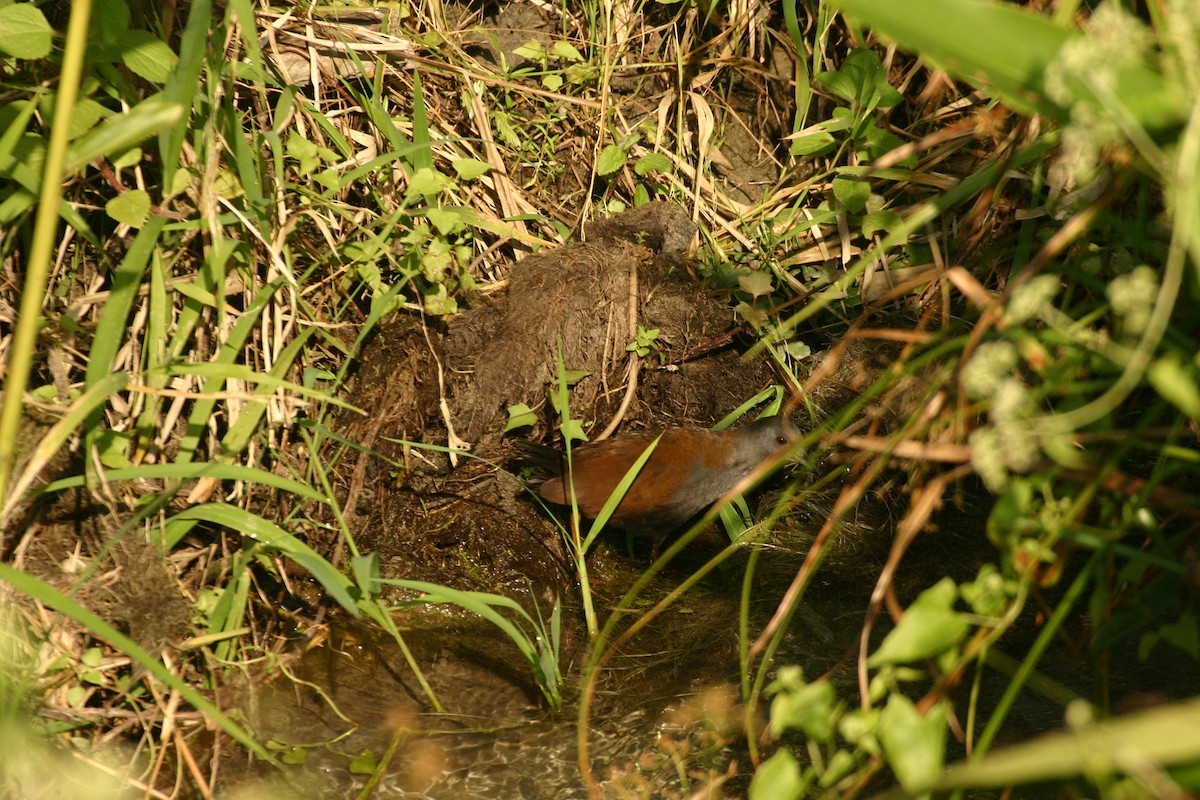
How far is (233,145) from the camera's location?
281 cm

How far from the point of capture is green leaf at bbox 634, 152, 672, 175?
153 inches

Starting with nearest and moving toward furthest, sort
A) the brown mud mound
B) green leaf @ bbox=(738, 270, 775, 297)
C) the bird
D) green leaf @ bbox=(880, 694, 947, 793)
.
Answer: green leaf @ bbox=(880, 694, 947, 793), the brown mud mound, the bird, green leaf @ bbox=(738, 270, 775, 297)

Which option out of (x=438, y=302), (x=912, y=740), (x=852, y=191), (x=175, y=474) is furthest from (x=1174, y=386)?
(x=852, y=191)

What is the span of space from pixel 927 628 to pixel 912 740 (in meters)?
0.16

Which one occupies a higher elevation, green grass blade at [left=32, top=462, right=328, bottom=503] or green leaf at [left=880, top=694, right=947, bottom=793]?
green leaf at [left=880, top=694, right=947, bottom=793]

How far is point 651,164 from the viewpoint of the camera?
389 centimetres

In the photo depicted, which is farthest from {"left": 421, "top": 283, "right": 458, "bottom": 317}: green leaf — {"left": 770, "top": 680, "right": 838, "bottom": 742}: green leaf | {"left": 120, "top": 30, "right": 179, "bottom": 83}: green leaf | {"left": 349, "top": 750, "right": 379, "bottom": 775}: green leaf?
{"left": 770, "top": 680, "right": 838, "bottom": 742}: green leaf

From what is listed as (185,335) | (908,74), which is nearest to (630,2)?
(908,74)

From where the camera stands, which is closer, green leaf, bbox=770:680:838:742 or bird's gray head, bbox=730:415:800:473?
green leaf, bbox=770:680:838:742

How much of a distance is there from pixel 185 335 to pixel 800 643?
6.98 feet

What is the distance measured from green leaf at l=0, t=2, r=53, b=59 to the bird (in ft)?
6.27

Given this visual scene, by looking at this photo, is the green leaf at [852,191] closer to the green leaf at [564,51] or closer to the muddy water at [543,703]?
the green leaf at [564,51]

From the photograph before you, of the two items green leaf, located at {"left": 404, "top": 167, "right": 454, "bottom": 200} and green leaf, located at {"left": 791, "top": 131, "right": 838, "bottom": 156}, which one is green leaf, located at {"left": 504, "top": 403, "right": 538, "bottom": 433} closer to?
green leaf, located at {"left": 404, "top": 167, "right": 454, "bottom": 200}

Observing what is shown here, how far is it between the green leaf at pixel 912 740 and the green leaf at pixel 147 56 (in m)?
2.36
